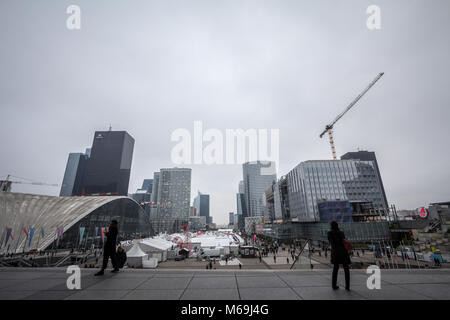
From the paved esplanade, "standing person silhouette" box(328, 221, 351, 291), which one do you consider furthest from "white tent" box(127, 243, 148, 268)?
"standing person silhouette" box(328, 221, 351, 291)

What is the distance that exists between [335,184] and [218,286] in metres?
95.7

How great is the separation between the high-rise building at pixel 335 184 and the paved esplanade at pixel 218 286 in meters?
84.9

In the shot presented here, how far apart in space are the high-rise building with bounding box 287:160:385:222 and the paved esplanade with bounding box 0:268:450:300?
278 feet

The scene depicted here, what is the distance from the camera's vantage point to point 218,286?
17.0 ft

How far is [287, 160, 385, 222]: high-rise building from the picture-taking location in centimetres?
8469

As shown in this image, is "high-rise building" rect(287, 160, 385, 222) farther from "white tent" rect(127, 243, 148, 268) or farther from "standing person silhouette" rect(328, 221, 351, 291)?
"standing person silhouette" rect(328, 221, 351, 291)

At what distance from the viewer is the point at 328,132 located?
4432 inches

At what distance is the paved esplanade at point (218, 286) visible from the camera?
14.7 feet

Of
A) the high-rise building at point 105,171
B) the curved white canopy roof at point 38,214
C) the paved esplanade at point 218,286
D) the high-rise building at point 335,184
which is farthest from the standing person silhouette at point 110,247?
the high-rise building at point 105,171

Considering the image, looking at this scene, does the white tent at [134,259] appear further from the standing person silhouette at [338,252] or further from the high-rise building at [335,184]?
the high-rise building at [335,184]
